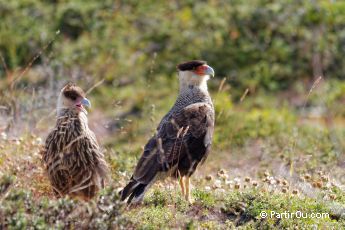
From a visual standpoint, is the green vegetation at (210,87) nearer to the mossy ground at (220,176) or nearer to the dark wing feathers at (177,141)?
the mossy ground at (220,176)

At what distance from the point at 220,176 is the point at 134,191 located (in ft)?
2.64

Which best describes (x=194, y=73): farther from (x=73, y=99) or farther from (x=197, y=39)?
(x=197, y=39)

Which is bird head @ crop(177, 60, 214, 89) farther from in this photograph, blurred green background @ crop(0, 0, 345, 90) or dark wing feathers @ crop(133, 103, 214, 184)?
blurred green background @ crop(0, 0, 345, 90)

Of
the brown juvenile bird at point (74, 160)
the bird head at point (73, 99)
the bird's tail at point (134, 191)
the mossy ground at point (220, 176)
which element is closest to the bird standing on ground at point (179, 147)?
the bird's tail at point (134, 191)

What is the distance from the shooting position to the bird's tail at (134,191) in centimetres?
620

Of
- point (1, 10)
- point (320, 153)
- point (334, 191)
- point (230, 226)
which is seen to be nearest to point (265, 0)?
point (1, 10)

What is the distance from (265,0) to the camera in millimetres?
12281

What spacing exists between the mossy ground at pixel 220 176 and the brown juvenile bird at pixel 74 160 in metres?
0.14

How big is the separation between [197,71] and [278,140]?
6.25ft

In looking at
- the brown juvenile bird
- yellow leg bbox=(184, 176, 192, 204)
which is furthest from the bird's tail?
yellow leg bbox=(184, 176, 192, 204)

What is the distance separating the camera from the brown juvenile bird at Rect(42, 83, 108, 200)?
20.7ft

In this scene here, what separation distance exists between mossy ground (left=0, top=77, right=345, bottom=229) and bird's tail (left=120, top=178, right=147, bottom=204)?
0.31 feet

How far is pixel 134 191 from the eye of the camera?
20.6ft

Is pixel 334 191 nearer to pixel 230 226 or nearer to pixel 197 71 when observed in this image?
pixel 230 226
